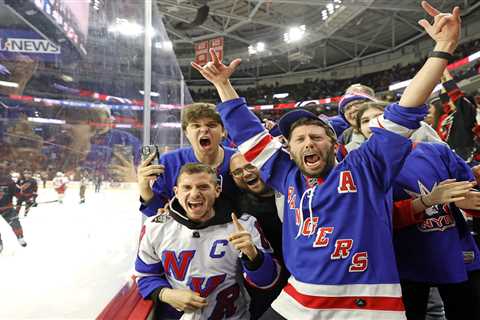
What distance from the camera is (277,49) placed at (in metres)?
13.7

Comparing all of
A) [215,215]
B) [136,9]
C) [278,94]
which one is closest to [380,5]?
[278,94]

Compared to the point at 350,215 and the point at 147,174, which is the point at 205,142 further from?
the point at 350,215

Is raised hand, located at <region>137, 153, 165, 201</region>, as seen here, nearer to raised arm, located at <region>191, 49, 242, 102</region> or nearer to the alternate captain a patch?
raised arm, located at <region>191, 49, 242, 102</region>

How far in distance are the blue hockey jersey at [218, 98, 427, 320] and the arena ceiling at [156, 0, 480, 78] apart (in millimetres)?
7797

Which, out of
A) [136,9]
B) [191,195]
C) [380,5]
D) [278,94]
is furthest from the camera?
[278,94]

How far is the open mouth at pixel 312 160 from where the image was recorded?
1.18m

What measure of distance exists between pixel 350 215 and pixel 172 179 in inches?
38.2

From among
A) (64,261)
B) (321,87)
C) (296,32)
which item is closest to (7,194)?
(64,261)

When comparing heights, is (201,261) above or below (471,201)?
below

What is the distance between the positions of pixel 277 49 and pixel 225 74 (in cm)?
1301

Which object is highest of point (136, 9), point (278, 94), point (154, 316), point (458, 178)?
point (278, 94)

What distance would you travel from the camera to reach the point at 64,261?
104 centimetres

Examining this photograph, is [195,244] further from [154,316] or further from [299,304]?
[299,304]

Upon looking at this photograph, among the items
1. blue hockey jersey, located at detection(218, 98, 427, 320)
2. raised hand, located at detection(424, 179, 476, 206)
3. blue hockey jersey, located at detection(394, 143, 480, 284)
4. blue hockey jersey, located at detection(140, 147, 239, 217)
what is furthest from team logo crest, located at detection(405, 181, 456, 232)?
blue hockey jersey, located at detection(140, 147, 239, 217)
